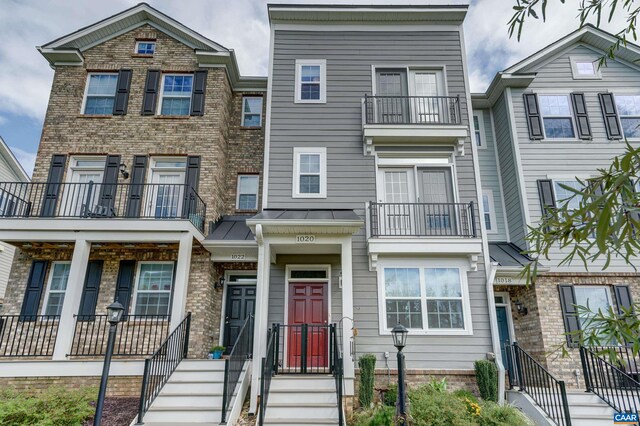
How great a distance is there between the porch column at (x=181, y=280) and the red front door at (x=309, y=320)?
2482 mm

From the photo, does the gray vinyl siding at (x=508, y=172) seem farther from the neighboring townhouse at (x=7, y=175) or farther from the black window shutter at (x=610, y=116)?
the neighboring townhouse at (x=7, y=175)

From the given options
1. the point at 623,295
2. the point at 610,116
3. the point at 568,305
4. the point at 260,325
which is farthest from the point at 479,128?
the point at 260,325

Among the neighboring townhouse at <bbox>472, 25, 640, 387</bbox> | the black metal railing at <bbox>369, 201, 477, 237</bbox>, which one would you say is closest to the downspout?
the neighboring townhouse at <bbox>472, 25, 640, 387</bbox>

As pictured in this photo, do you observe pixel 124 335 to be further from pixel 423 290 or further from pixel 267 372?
pixel 423 290

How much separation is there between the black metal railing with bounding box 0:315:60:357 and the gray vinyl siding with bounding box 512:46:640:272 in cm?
1267

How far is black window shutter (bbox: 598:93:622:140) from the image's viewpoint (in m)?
11.3

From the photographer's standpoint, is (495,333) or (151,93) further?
(151,93)

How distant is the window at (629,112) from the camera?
11430mm

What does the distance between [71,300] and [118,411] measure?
279 centimetres

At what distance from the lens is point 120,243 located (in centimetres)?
948

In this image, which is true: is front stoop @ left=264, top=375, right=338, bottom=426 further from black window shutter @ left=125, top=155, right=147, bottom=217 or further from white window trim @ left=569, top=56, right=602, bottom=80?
white window trim @ left=569, top=56, right=602, bottom=80

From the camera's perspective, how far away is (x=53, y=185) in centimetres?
1027

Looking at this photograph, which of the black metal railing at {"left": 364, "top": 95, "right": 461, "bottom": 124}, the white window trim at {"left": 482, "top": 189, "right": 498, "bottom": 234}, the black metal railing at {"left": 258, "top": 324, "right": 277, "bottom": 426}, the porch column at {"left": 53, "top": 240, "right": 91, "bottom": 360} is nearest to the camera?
the black metal railing at {"left": 258, "top": 324, "right": 277, "bottom": 426}

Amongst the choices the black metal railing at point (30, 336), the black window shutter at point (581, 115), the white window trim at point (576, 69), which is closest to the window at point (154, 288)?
the black metal railing at point (30, 336)
